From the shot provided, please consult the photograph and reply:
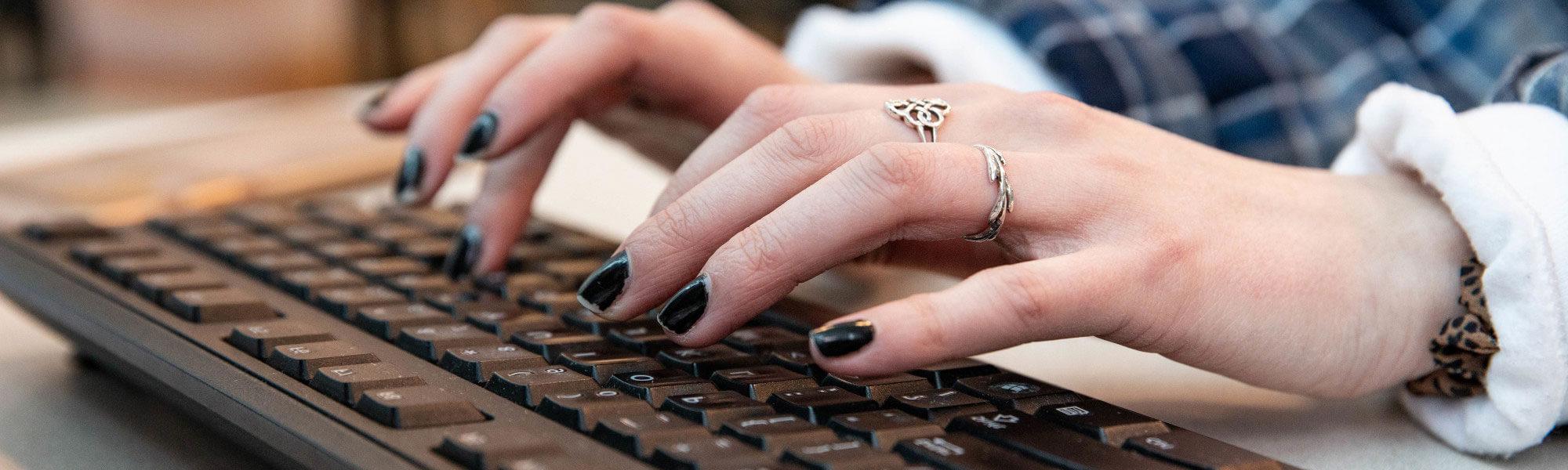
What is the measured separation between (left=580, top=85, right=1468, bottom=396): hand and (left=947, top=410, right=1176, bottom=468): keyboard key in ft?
0.10

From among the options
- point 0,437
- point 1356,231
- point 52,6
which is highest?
point 52,6

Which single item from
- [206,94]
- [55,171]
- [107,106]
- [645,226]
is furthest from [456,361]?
[206,94]

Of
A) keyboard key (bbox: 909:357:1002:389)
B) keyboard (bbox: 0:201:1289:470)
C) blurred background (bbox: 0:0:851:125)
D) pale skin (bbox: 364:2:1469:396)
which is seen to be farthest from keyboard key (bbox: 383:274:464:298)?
blurred background (bbox: 0:0:851:125)

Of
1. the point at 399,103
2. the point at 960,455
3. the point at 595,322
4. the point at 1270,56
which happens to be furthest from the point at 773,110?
the point at 1270,56

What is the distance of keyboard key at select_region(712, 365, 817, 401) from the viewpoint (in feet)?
1.20

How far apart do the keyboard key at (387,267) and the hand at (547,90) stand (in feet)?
0.05

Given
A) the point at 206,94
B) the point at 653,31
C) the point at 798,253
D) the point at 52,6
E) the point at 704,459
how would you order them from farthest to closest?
the point at 206,94, the point at 52,6, the point at 653,31, the point at 798,253, the point at 704,459

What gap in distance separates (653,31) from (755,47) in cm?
6

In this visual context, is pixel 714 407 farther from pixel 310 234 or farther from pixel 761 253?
pixel 310 234

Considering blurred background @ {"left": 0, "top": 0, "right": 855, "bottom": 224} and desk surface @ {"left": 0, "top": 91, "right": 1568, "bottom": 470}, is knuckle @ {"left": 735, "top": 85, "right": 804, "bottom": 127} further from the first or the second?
blurred background @ {"left": 0, "top": 0, "right": 855, "bottom": 224}

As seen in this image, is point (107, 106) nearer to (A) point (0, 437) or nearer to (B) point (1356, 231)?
(A) point (0, 437)

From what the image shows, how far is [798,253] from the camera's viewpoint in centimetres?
40

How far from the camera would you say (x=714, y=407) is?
1.12ft

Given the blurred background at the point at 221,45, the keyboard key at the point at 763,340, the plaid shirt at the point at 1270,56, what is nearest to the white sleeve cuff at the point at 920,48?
the plaid shirt at the point at 1270,56
